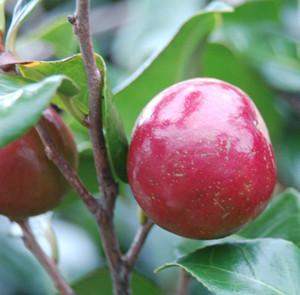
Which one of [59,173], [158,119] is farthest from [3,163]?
[158,119]

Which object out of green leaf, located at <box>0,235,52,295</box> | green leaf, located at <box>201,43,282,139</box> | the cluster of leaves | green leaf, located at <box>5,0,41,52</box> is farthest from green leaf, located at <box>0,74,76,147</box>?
green leaf, located at <box>0,235,52,295</box>

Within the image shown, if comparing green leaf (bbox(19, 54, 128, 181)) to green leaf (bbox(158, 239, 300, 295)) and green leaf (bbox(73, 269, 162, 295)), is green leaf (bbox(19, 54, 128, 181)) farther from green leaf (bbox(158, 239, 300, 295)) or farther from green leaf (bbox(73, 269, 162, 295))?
green leaf (bbox(73, 269, 162, 295))

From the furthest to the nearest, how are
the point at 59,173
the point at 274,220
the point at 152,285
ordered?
1. the point at 152,285
2. the point at 274,220
3. the point at 59,173

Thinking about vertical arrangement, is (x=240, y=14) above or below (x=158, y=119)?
below

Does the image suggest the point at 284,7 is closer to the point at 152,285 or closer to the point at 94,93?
the point at 152,285

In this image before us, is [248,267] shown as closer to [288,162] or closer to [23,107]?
[23,107]

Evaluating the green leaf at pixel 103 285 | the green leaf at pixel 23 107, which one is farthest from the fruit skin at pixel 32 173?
the green leaf at pixel 103 285

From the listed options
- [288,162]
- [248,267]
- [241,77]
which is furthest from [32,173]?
[288,162]
